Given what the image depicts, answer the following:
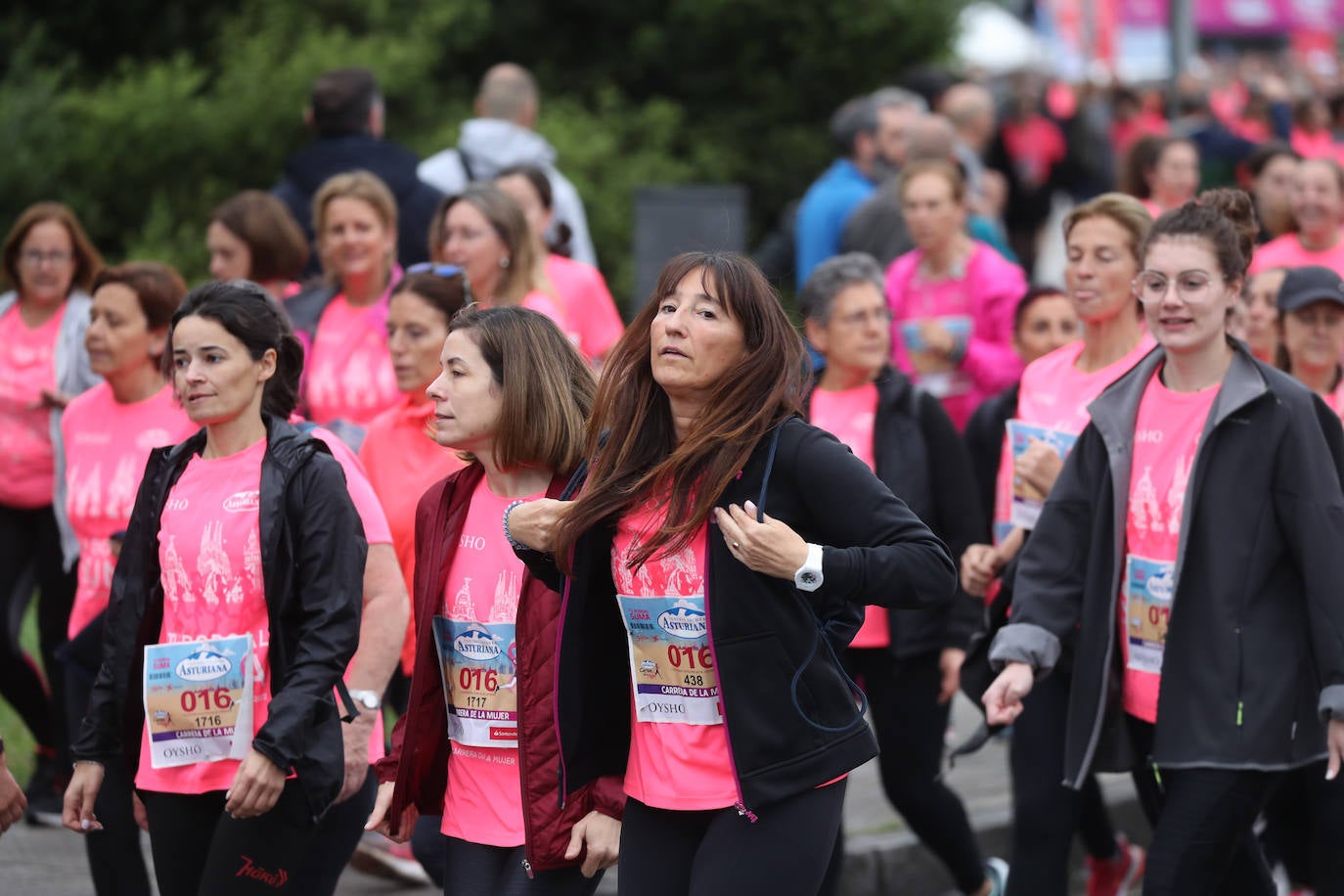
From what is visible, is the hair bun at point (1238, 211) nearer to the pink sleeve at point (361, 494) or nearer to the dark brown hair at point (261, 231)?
the pink sleeve at point (361, 494)

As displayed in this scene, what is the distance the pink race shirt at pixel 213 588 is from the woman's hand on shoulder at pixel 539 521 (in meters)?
0.81

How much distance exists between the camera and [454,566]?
4.64 meters

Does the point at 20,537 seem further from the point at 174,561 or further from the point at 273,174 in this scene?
the point at 273,174

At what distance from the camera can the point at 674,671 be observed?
4082 mm

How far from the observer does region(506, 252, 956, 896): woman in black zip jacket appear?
13.1 ft

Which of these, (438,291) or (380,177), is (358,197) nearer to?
(380,177)

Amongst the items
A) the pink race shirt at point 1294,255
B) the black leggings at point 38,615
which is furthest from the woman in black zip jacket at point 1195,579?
the black leggings at point 38,615

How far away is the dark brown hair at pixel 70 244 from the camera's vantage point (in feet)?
25.6

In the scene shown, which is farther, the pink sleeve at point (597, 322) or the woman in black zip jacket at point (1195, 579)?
the pink sleeve at point (597, 322)

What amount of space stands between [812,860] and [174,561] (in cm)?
174

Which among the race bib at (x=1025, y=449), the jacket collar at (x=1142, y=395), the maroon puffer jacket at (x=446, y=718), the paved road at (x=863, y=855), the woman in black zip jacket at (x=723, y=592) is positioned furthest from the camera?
the paved road at (x=863, y=855)

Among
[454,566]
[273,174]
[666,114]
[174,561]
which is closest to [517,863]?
[454,566]

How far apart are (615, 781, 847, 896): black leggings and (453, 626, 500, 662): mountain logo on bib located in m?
0.56

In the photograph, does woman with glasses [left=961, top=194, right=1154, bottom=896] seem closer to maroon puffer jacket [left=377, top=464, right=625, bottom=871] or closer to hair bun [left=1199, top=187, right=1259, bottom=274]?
hair bun [left=1199, top=187, right=1259, bottom=274]
